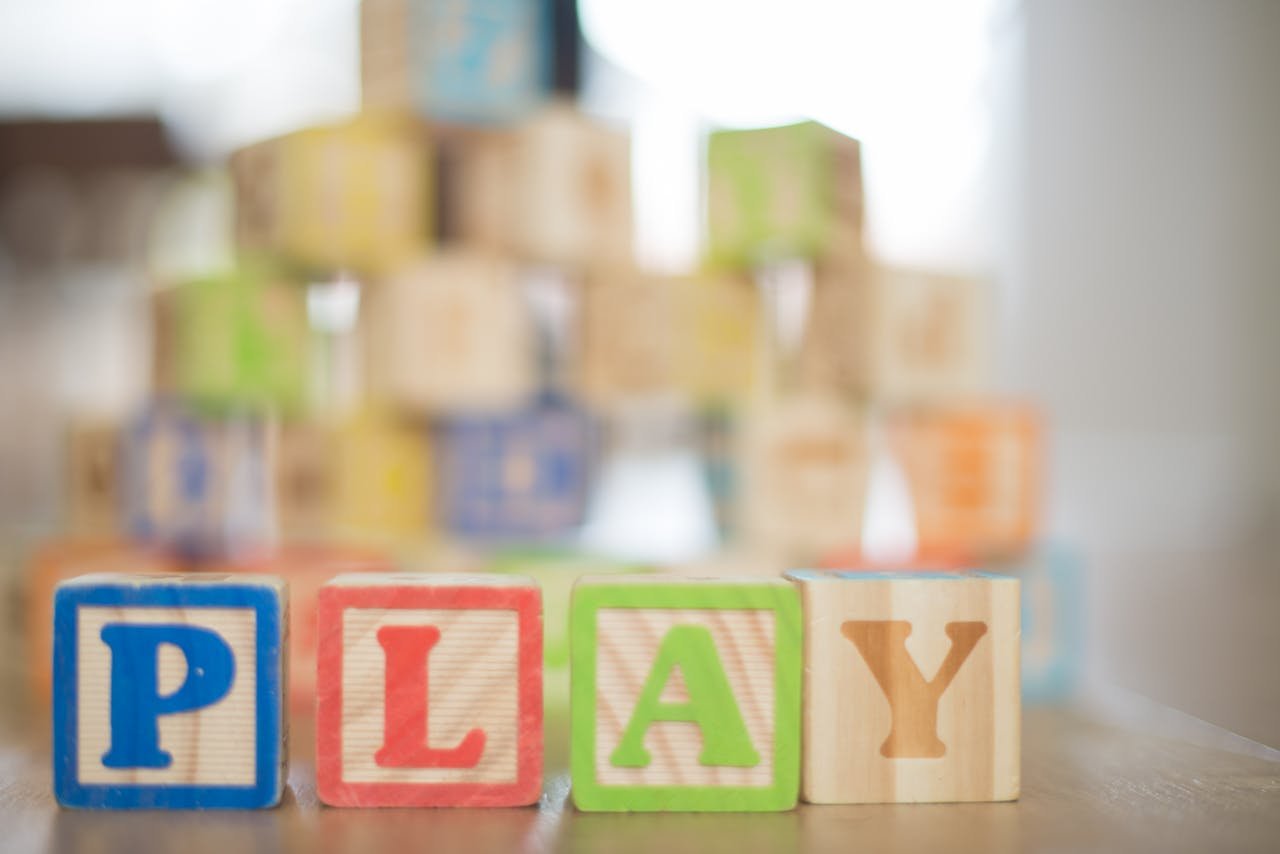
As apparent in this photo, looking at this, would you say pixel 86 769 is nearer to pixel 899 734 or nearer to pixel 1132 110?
pixel 899 734

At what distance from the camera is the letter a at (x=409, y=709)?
89 centimetres

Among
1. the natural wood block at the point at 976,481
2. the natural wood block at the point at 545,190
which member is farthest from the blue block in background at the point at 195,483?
the natural wood block at the point at 976,481

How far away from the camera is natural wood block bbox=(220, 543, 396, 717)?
1401mm

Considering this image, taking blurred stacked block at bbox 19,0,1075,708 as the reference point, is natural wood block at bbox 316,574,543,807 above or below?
below

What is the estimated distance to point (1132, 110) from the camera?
408 centimetres

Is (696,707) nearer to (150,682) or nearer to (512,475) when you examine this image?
(150,682)

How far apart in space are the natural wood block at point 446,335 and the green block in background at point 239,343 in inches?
5.9

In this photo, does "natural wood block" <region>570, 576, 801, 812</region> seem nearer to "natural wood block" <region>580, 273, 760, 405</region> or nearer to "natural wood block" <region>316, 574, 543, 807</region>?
"natural wood block" <region>316, 574, 543, 807</region>

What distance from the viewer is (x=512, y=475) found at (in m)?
1.77

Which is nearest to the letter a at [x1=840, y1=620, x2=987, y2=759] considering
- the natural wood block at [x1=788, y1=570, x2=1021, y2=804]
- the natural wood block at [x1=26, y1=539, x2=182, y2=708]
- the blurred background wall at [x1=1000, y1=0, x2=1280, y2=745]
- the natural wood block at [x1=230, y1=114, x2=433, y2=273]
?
the natural wood block at [x1=788, y1=570, x2=1021, y2=804]

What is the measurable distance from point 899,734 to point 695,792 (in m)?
0.18

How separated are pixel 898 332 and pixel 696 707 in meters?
1.00

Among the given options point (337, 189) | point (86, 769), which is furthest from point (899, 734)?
point (337, 189)

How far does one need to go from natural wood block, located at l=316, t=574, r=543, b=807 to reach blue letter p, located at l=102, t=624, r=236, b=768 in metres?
0.09
